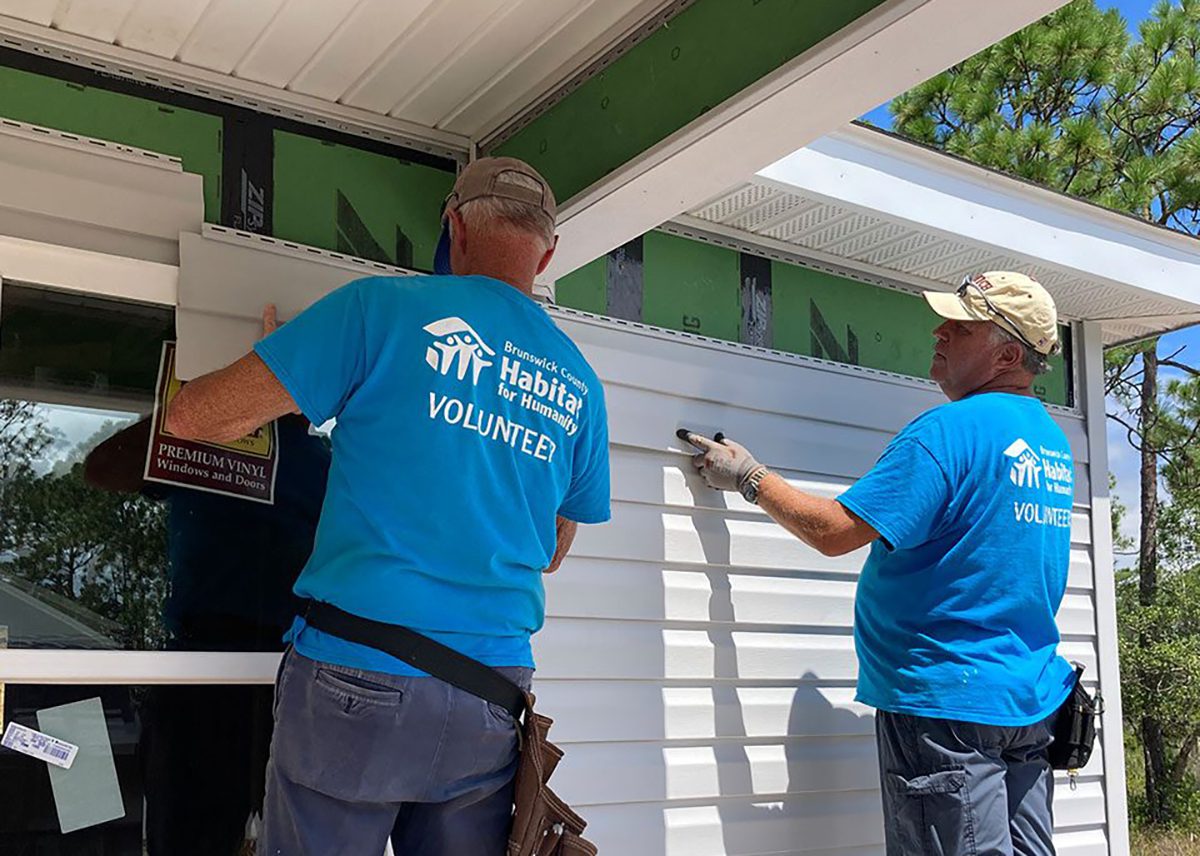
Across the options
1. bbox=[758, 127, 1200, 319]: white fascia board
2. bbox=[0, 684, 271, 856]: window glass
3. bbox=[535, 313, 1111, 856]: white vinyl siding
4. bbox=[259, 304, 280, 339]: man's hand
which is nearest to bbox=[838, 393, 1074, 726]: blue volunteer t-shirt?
bbox=[535, 313, 1111, 856]: white vinyl siding

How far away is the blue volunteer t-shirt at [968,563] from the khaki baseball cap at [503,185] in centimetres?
111

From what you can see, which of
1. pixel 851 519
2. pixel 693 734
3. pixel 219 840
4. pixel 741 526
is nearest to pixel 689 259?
pixel 741 526

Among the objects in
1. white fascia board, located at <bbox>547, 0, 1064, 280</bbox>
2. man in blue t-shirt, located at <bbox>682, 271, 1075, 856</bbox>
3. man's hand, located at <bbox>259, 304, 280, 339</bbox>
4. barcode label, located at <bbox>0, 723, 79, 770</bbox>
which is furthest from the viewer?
man in blue t-shirt, located at <bbox>682, 271, 1075, 856</bbox>

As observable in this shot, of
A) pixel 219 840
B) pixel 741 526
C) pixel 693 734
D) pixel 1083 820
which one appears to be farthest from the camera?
pixel 1083 820

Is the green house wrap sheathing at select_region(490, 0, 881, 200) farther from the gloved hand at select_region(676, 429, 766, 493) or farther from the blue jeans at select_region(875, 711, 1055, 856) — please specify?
the blue jeans at select_region(875, 711, 1055, 856)

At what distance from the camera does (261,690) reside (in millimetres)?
2584

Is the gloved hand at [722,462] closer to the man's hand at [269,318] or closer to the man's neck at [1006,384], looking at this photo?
the man's neck at [1006,384]

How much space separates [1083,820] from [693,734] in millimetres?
1912

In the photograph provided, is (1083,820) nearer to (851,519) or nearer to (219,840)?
(851,519)

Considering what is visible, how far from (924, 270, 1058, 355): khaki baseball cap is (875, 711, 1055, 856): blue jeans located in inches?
38.1

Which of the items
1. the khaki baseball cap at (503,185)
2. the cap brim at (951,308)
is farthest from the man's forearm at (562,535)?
the cap brim at (951,308)

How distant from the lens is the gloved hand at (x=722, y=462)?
3229 mm

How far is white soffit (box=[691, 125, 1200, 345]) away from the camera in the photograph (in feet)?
10.8

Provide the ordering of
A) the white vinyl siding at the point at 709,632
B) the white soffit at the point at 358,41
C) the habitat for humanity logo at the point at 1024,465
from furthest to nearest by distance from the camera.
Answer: the white vinyl siding at the point at 709,632
the habitat for humanity logo at the point at 1024,465
the white soffit at the point at 358,41
